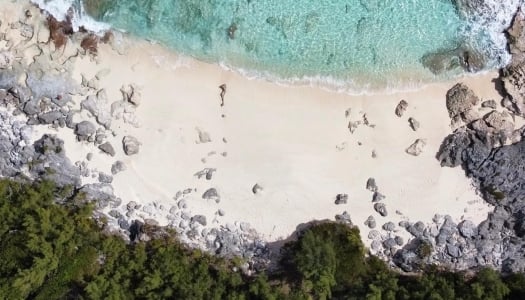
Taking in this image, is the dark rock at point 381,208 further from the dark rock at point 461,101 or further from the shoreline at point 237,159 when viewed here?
the dark rock at point 461,101

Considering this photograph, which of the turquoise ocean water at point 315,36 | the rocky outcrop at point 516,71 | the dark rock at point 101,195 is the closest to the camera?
the dark rock at point 101,195

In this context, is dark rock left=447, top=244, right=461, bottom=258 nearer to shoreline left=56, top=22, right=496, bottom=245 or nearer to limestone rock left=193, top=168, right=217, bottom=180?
shoreline left=56, top=22, right=496, bottom=245

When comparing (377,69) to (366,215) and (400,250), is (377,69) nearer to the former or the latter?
(366,215)

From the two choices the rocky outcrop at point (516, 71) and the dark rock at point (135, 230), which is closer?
the dark rock at point (135, 230)

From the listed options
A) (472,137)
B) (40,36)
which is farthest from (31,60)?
(472,137)

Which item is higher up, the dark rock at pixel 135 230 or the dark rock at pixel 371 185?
the dark rock at pixel 371 185

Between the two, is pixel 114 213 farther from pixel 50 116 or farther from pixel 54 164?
pixel 50 116

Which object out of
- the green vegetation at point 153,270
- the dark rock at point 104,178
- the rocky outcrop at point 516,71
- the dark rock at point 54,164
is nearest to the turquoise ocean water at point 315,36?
the rocky outcrop at point 516,71
